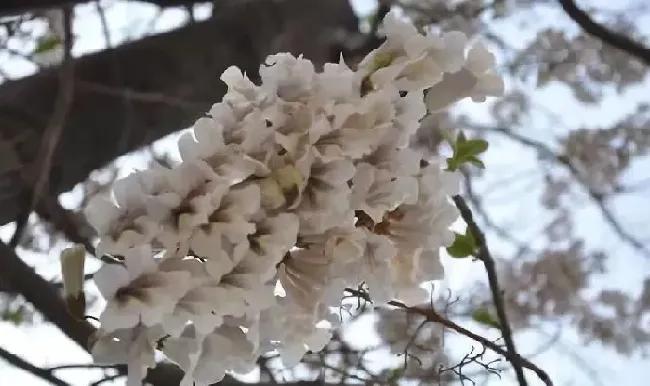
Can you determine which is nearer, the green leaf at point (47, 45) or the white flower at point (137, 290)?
the white flower at point (137, 290)

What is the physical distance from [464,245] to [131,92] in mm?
379

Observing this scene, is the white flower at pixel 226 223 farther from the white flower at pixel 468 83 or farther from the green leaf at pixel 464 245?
the green leaf at pixel 464 245

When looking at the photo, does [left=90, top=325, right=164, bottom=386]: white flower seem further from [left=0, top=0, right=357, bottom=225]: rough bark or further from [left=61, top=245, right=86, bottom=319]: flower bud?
[left=0, top=0, right=357, bottom=225]: rough bark

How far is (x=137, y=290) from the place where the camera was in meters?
0.22

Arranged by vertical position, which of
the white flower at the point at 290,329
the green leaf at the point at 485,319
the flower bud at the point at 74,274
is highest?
the flower bud at the point at 74,274

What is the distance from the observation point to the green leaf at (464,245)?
16.8 inches

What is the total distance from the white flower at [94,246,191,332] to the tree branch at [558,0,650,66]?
17.9 inches

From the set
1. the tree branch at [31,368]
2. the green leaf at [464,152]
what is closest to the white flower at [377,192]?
the green leaf at [464,152]

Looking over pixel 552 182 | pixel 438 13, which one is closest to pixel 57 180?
pixel 438 13

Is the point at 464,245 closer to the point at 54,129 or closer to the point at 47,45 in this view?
the point at 54,129

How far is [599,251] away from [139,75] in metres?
1.05

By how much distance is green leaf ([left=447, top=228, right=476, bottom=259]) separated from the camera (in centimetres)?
43

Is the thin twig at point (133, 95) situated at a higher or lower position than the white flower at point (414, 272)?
lower

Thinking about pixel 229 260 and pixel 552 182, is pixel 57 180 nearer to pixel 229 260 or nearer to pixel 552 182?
Answer: pixel 229 260
